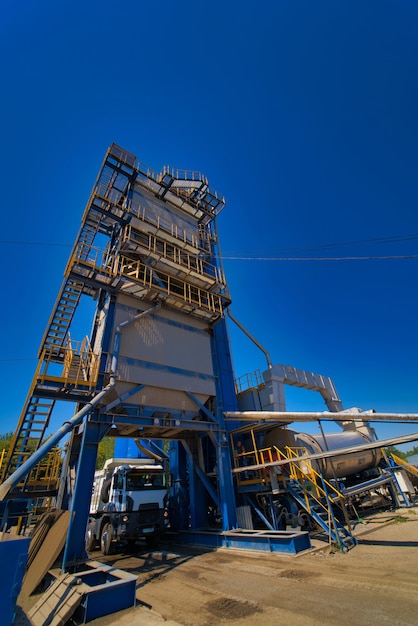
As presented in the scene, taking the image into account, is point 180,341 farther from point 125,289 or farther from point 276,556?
point 276,556

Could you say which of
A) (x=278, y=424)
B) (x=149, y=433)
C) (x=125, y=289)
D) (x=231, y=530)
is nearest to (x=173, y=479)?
(x=149, y=433)

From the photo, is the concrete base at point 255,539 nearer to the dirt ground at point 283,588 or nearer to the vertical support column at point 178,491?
the dirt ground at point 283,588

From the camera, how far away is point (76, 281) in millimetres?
12281

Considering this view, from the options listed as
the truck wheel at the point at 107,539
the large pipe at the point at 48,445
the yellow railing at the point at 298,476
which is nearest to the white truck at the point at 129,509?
the truck wheel at the point at 107,539

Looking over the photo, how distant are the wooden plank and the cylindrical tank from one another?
359 inches

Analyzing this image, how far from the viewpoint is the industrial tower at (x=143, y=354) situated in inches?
388

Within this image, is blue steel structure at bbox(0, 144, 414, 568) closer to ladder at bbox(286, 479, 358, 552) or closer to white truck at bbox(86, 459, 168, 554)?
ladder at bbox(286, 479, 358, 552)

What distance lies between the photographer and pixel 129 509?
35.6 ft

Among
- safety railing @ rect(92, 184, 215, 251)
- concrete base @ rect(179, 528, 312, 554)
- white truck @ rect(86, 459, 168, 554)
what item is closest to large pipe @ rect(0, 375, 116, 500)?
white truck @ rect(86, 459, 168, 554)

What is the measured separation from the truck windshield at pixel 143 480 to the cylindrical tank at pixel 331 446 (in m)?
5.38

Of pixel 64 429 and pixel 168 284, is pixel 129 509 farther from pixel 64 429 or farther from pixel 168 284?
pixel 168 284

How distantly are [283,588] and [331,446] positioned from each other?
1109cm

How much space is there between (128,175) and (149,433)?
13230mm

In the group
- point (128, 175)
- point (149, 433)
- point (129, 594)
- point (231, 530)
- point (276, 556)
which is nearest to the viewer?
point (129, 594)
